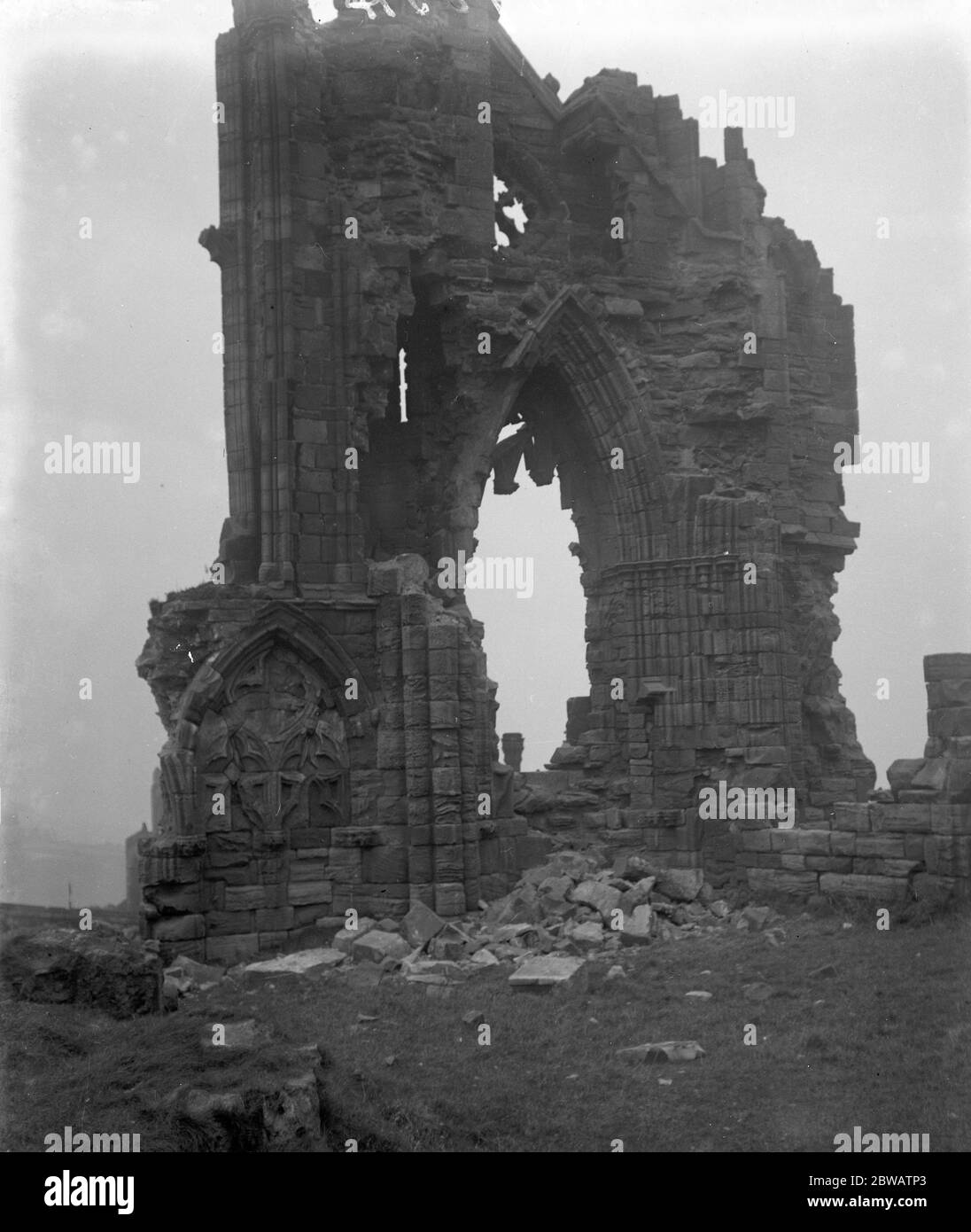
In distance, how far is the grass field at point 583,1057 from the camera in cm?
888

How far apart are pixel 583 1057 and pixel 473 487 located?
9970 mm

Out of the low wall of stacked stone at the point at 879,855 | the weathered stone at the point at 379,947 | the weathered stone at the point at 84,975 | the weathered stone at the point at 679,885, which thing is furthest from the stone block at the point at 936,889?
the weathered stone at the point at 84,975

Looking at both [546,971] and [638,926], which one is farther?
[638,926]

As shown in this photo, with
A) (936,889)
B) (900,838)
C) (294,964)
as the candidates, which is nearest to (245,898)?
(294,964)

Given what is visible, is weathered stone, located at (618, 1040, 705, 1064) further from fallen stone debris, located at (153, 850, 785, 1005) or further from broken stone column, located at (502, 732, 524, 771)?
broken stone column, located at (502, 732, 524, 771)

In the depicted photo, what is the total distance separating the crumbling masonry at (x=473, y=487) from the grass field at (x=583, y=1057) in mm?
2468

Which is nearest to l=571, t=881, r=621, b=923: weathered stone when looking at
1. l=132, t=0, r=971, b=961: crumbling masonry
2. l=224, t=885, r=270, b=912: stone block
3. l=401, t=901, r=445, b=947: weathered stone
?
l=132, t=0, r=971, b=961: crumbling masonry

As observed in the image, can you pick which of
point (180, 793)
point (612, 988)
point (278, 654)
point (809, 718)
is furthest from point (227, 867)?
point (809, 718)

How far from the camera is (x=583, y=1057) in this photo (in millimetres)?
11695

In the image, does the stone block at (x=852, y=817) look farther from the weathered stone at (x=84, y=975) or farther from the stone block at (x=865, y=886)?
the weathered stone at (x=84, y=975)

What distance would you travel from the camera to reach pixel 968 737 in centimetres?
1567

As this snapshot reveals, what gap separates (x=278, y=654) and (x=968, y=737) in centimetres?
733

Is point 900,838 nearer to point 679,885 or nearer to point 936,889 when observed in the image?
point 936,889
